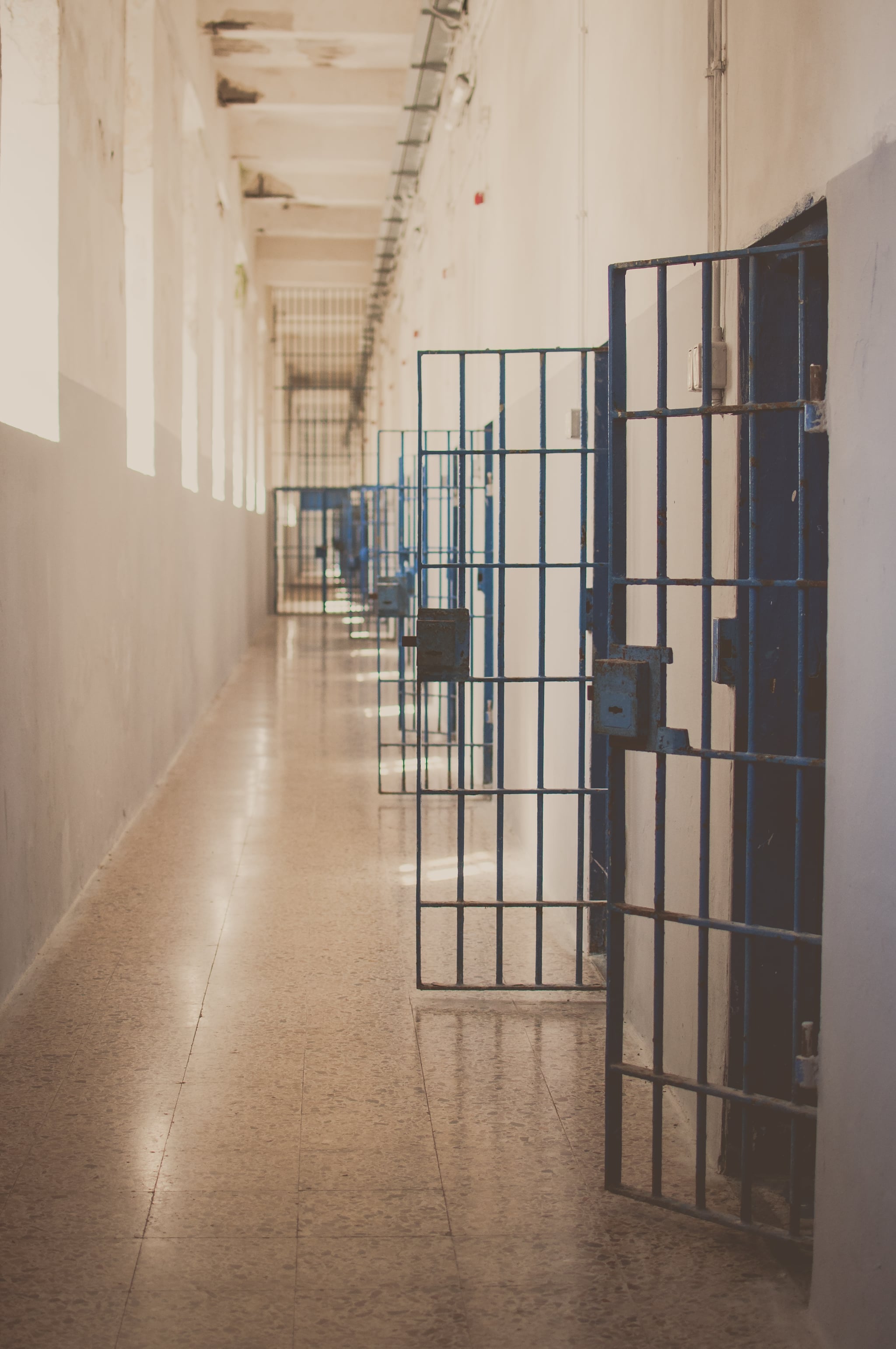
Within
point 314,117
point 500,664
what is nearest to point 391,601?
point 500,664

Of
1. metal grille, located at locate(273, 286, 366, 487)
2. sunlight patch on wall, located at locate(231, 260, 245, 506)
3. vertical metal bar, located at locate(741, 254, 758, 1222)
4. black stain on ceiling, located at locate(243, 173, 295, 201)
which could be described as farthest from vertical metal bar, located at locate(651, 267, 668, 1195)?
metal grille, located at locate(273, 286, 366, 487)

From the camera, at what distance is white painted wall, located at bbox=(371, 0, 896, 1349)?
209 centimetres

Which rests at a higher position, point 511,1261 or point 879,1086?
point 879,1086

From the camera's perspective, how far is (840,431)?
2238 millimetres

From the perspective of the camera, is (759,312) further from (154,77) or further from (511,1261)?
(154,77)

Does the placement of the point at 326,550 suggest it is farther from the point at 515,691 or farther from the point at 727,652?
the point at 727,652

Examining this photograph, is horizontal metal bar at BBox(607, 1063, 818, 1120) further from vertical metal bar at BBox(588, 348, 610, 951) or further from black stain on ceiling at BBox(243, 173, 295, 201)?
black stain on ceiling at BBox(243, 173, 295, 201)

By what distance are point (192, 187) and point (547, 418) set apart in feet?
17.0

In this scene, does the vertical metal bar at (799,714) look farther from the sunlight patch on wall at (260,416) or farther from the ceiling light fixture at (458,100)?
the sunlight patch on wall at (260,416)

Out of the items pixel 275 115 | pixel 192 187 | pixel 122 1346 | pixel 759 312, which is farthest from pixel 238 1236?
pixel 275 115

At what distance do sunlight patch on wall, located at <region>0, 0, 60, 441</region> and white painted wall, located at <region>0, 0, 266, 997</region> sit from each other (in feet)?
0.12

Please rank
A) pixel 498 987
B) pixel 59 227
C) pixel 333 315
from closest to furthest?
pixel 498 987, pixel 59 227, pixel 333 315

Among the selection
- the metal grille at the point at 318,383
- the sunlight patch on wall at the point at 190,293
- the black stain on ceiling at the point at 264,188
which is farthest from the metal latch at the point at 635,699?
the metal grille at the point at 318,383

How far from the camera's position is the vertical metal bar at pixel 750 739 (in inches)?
103
